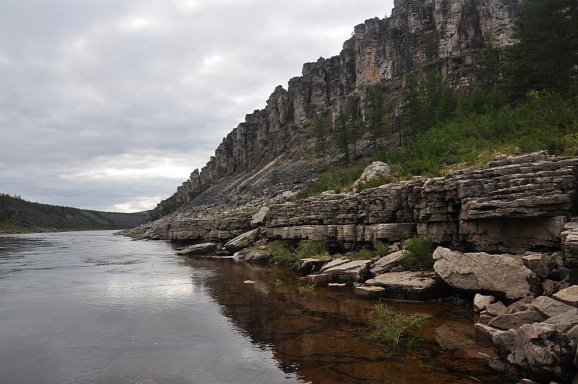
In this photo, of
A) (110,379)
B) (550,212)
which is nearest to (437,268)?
(550,212)

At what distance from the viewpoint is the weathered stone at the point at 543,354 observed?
7.86m

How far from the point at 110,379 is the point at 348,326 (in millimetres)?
7332

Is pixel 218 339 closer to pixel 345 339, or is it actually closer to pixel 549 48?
pixel 345 339

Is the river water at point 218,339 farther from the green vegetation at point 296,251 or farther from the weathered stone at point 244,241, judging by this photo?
the weathered stone at point 244,241

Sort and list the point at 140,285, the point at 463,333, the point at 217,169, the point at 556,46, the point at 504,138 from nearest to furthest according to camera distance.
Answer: the point at 463,333
the point at 140,285
the point at 504,138
the point at 556,46
the point at 217,169

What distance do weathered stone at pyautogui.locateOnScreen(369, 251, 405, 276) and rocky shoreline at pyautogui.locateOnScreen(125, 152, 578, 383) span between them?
0.18 ft

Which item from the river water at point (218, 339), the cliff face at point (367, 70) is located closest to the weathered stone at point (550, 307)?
the river water at point (218, 339)

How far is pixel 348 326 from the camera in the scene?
13.4 metres

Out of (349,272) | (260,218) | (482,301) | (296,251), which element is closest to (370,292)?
(349,272)

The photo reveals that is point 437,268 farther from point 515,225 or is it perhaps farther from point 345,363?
point 345,363

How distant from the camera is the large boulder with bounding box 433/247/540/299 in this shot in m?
13.0

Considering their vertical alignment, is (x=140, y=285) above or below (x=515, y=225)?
below

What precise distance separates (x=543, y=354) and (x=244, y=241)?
3359 centimetres

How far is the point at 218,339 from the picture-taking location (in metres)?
12.7
